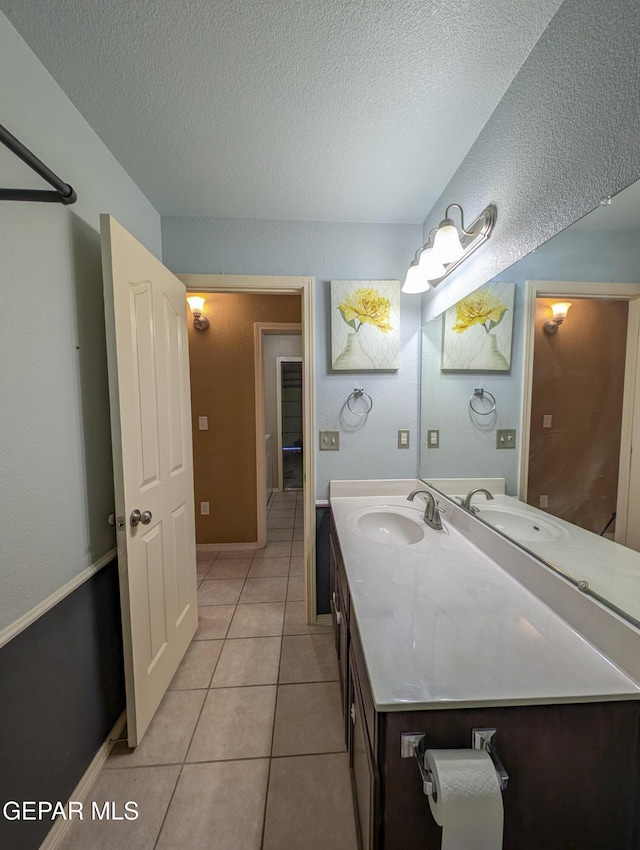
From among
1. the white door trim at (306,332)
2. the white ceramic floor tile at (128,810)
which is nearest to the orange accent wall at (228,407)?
the white door trim at (306,332)

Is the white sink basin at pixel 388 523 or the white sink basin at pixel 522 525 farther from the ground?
the white sink basin at pixel 522 525

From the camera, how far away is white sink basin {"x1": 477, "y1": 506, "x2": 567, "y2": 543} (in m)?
0.92

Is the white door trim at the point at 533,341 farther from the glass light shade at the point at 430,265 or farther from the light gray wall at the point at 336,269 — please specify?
the light gray wall at the point at 336,269

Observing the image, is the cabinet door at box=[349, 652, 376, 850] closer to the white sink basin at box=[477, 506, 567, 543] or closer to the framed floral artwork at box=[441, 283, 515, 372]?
the white sink basin at box=[477, 506, 567, 543]

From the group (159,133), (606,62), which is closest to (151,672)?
(159,133)

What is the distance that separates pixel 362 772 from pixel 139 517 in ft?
3.58

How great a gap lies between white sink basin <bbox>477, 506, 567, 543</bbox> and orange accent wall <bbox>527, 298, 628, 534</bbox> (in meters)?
0.05

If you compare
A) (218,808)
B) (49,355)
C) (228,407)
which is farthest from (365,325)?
(218,808)

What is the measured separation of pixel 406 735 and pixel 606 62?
152 cm

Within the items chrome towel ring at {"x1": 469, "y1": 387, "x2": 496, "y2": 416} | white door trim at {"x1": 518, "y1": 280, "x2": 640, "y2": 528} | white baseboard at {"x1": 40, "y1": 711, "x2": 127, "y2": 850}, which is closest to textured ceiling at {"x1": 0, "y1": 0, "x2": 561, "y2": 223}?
white door trim at {"x1": 518, "y1": 280, "x2": 640, "y2": 528}

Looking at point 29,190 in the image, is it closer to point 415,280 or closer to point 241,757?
point 415,280

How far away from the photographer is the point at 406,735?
24.1 inches

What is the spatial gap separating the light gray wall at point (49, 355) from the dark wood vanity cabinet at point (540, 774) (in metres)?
1.03

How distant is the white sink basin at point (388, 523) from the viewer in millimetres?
Answer: 1537
